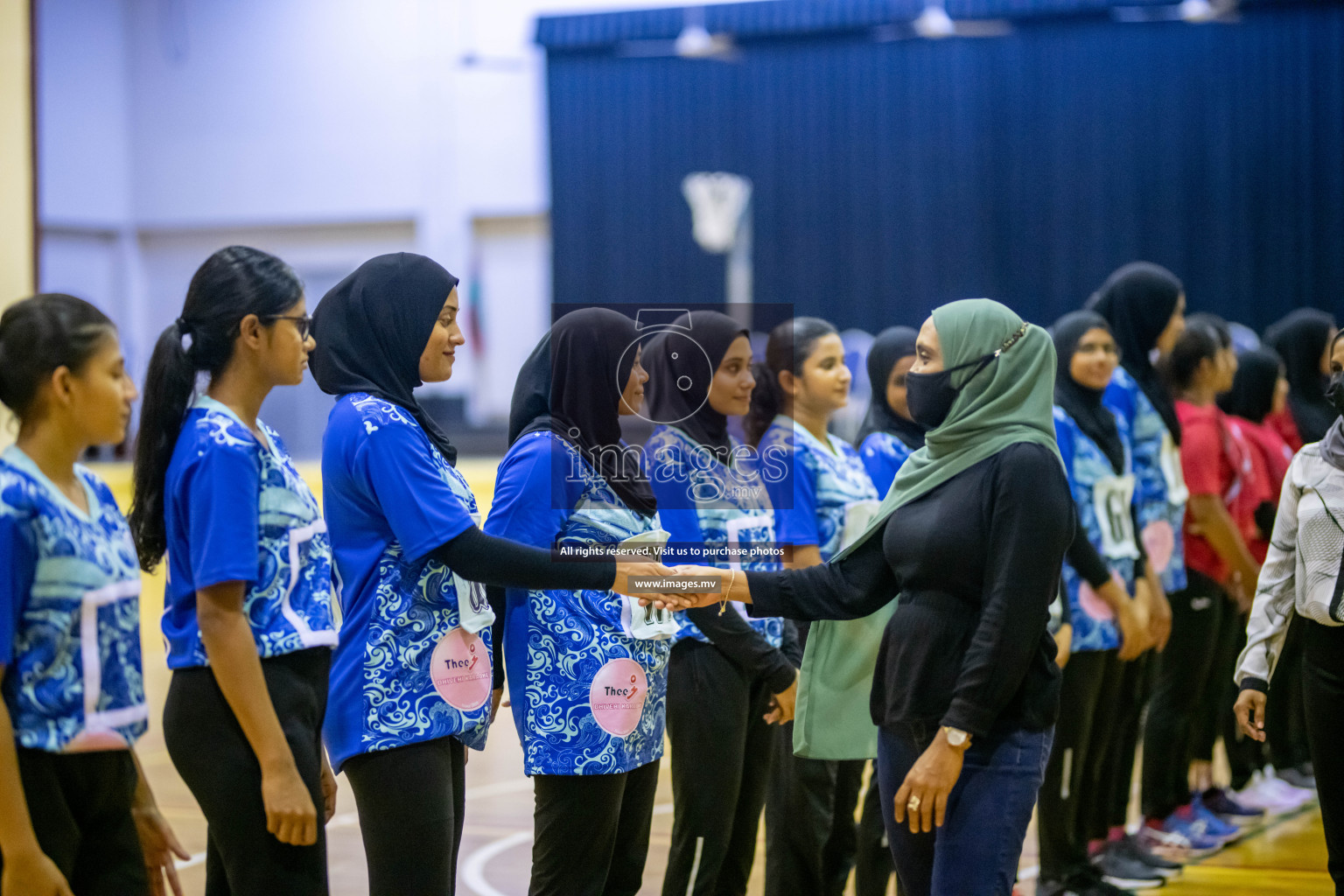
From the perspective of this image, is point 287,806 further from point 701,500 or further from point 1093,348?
point 1093,348

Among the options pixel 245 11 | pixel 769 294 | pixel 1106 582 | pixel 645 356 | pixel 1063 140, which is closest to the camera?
pixel 645 356

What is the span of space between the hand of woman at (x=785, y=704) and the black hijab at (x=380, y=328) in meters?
1.08

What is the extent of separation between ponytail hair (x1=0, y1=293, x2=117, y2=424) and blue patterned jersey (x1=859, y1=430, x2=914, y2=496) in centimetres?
211

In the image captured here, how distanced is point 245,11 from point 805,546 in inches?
563

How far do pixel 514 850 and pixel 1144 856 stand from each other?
1953mm

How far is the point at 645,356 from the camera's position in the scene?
2.88m

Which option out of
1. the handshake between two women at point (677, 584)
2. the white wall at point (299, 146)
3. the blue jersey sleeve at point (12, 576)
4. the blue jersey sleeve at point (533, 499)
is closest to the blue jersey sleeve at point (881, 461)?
the handshake between two women at point (677, 584)

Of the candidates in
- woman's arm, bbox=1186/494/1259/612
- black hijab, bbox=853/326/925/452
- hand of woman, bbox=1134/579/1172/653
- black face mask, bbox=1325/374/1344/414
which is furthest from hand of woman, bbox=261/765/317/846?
woman's arm, bbox=1186/494/1259/612

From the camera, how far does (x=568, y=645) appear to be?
7.59 feet

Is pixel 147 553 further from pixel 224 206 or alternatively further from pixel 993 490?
pixel 224 206

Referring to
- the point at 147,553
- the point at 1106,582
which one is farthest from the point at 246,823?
the point at 1106,582

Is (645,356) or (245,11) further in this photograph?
(245,11)

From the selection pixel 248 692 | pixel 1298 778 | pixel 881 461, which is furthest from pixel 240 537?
pixel 1298 778

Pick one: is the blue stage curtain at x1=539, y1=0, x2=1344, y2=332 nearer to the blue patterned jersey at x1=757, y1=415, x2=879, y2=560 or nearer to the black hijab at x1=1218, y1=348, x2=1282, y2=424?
the black hijab at x1=1218, y1=348, x2=1282, y2=424
